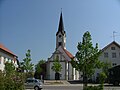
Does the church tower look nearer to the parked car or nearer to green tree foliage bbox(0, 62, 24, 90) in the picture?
the parked car

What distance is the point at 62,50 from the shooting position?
283 feet

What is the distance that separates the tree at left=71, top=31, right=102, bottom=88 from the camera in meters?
21.2

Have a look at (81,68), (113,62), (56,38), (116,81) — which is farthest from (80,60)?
(56,38)

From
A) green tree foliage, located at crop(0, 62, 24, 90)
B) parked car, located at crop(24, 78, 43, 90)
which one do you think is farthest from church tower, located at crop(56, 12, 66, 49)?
green tree foliage, located at crop(0, 62, 24, 90)

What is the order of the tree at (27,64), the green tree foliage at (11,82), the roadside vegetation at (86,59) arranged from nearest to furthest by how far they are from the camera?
the green tree foliage at (11,82), the roadside vegetation at (86,59), the tree at (27,64)

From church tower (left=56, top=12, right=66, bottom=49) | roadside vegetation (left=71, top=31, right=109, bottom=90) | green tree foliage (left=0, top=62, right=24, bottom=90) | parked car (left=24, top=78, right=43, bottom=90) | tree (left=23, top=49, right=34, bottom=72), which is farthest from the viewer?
church tower (left=56, top=12, right=66, bottom=49)

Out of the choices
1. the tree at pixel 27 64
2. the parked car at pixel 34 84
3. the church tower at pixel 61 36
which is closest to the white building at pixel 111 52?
the tree at pixel 27 64

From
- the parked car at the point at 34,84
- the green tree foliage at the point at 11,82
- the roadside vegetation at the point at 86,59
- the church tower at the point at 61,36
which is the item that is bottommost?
the parked car at the point at 34,84

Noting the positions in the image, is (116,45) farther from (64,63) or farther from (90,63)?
(90,63)

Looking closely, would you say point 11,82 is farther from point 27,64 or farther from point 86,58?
point 27,64

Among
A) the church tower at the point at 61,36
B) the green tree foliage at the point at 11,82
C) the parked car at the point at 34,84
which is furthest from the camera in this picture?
the church tower at the point at 61,36

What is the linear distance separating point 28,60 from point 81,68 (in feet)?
120

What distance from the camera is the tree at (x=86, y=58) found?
A: 2116 cm

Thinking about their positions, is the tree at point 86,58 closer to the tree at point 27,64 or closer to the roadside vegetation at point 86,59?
the roadside vegetation at point 86,59
